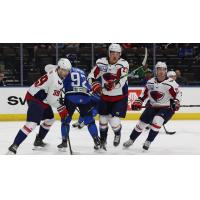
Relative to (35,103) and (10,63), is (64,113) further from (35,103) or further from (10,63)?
(10,63)

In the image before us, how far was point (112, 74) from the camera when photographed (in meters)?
4.40

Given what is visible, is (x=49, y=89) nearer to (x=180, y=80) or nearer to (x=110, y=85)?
→ (x=110, y=85)

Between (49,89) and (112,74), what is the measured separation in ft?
2.32

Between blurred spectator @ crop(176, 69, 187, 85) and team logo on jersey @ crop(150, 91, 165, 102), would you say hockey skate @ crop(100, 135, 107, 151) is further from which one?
blurred spectator @ crop(176, 69, 187, 85)

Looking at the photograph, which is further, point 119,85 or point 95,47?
point 95,47

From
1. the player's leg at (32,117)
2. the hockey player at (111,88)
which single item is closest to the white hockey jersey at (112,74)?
the hockey player at (111,88)

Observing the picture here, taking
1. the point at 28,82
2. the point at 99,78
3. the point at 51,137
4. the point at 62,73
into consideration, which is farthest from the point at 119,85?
the point at 28,82

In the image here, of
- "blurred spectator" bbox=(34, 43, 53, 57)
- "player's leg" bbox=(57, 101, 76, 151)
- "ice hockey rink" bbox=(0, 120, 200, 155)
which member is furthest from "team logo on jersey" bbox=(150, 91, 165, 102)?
"blurred spectator" bbox=(34, 43, 53, 57)

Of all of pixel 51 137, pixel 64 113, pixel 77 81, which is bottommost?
pixel 51 137

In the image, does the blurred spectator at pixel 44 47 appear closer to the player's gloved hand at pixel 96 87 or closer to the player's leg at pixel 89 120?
the player's gloved hand at pixel 96 87

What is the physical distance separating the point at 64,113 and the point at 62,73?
342 mm

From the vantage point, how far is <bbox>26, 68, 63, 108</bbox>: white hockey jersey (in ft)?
13.0
